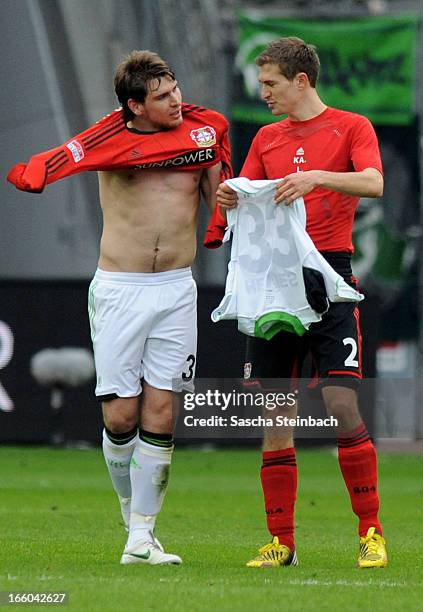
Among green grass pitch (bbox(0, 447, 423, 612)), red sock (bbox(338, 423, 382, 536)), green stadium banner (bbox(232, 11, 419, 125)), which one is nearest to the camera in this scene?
green grass pitch (bbox(0, 447, 423, 612))

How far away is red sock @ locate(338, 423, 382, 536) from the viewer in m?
6.74

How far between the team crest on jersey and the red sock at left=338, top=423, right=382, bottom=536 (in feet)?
4.66

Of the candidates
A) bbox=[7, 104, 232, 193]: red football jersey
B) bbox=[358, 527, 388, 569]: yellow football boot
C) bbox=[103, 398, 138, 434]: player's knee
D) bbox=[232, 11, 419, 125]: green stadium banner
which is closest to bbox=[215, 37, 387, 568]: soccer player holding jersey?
bbox=[358, 527, 388, 569]: yellow football boot

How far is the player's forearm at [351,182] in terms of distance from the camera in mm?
6457

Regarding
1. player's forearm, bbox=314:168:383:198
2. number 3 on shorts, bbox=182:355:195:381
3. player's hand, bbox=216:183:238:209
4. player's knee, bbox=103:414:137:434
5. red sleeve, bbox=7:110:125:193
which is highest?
red sleeve, bbox=7:110:125:193

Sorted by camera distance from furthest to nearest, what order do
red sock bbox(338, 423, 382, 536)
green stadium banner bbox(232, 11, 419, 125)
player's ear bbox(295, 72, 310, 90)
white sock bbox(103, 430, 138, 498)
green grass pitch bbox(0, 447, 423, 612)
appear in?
1. green stadium banner bbox(232, 11, 419, 125)
2. white sock bbox(103, 430, 138, 498)
3. player's ear bbox(295, 72, 310, 90)
4. red sock bbox(338, 423, 382, 536)
5. green grass pitch bbox(0, 447, 423, 612)

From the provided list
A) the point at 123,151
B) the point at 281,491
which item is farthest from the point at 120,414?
the point at 123,151

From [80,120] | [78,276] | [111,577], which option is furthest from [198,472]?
[111,577]

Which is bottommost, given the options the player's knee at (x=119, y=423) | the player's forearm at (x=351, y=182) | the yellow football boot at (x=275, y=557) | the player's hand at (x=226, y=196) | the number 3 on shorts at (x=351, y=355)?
the yellow football boot at (x=275, y=557)

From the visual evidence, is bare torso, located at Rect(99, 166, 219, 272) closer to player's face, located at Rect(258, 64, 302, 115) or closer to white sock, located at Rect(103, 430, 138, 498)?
player's face, located at Rect(258, 64, 302, 115)

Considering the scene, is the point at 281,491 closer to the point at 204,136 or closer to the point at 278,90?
the point at 204,136

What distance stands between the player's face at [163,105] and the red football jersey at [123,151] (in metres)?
0.05

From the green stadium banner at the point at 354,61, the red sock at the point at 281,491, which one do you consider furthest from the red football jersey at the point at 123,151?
the green stadium banner at the point at 354,61

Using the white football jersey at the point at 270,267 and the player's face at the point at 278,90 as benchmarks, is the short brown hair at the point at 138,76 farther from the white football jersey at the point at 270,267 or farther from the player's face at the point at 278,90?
the white football jersey at the point at 270,267
